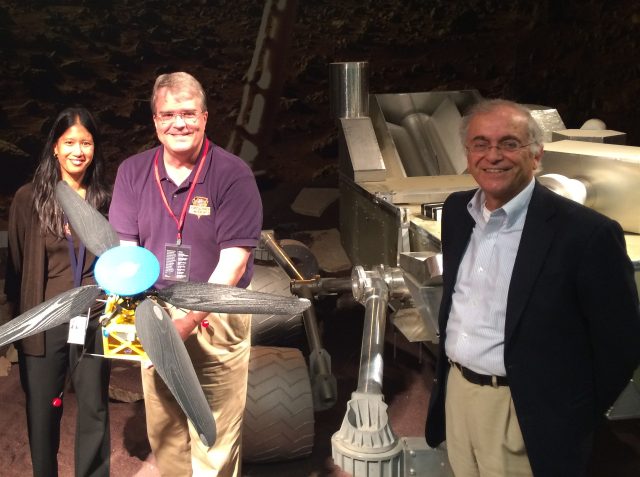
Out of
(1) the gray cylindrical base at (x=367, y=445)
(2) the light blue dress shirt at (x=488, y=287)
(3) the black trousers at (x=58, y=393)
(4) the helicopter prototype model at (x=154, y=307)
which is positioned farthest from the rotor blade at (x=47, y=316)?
(2) the light blue dress shirt at (x=488, y=287)

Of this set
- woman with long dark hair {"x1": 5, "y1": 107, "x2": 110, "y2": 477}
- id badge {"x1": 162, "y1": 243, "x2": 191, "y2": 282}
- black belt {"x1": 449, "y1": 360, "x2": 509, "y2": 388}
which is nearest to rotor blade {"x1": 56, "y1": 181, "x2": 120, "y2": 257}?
id badge {"x1": 162, "y1": 243, "x2": 191, "y2": 282}

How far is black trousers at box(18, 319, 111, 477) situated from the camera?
2240 mm

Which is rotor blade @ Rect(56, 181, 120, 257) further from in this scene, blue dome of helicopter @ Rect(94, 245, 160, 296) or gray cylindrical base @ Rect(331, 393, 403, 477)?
gray cylindrical base @ Rect(331, 393, 403, 477)

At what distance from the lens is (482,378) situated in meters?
1.67

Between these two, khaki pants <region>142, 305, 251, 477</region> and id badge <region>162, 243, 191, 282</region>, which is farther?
khaki pants <region>142, 305, 251, 477</region>

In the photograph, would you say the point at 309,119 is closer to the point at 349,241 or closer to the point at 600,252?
the point at 349,241

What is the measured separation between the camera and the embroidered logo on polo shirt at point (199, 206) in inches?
74.1

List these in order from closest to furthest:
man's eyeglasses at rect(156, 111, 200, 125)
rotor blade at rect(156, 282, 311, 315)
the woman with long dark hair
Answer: rotor blade at rect(156, 282, 311, 315)
man's eyeglasses at rect(156, 111, 200, 125)
the woman with long dark hair

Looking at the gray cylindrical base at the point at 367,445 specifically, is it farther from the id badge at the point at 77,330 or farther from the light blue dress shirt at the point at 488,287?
the id badge at the point at 77,330

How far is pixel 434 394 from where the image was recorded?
1.89 m

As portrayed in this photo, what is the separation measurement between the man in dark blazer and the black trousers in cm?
128

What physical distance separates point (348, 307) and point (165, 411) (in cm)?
240

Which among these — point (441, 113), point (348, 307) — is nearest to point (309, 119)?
point (441, 113)

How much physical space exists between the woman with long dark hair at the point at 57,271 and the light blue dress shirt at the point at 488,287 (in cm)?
126
